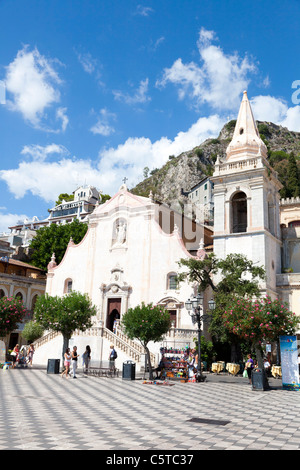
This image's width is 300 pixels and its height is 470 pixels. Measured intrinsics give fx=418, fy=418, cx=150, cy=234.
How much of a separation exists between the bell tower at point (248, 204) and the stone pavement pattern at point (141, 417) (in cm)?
1557

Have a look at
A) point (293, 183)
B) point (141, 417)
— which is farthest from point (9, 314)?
point (293, 183)

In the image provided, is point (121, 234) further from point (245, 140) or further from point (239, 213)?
point (245, 140)

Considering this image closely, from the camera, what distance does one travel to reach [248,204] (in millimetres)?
35094

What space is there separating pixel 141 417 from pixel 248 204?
26119 millimetres

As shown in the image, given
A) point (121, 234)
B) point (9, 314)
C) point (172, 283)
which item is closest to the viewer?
point (9, 314)

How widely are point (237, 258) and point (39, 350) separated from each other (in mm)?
18292

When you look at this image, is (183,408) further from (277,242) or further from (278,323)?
(277,242)

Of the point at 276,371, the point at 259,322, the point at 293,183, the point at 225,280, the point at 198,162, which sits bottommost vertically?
the point at 276,371

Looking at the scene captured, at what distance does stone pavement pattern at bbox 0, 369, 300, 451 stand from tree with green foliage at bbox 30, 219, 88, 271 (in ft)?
123

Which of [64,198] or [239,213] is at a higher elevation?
[64,198]

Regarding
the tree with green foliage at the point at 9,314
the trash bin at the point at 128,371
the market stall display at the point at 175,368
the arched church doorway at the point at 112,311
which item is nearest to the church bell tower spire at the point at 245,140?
the arched church doorway at the point at 112,311

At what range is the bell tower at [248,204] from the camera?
33969 millimetres

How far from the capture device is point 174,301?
1363 inches

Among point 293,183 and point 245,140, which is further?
point 293,183
